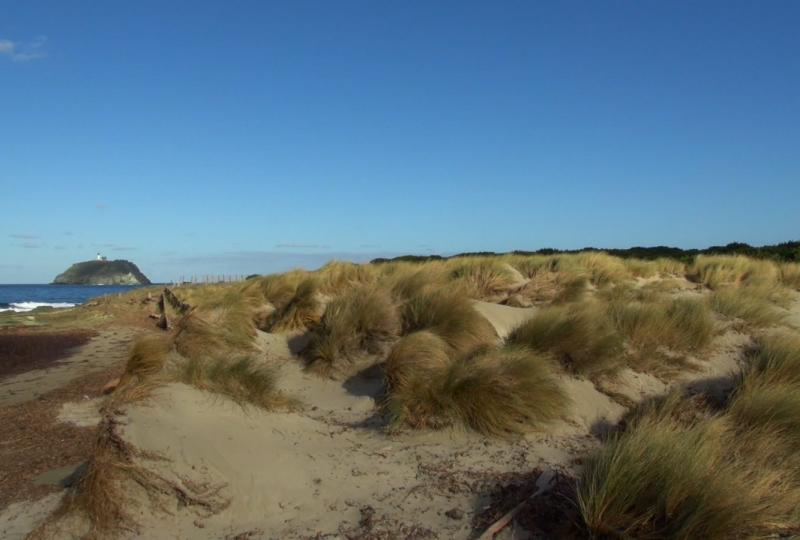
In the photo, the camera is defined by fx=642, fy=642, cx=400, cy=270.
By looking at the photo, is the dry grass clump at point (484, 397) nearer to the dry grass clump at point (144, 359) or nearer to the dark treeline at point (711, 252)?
the dry grass clump at point (144, 359)

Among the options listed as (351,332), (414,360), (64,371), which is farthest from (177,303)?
(414,360)

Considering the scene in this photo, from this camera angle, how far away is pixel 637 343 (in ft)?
28.6

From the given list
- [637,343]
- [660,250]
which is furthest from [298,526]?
[660,250]

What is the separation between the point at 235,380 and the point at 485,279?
7.89 meters

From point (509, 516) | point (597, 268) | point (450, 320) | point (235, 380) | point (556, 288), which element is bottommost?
point (509, 516)

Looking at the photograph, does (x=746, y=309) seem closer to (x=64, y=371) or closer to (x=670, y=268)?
(x=670, y=268)

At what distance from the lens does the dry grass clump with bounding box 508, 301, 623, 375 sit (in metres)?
7.73

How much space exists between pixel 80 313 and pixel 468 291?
1457 cm

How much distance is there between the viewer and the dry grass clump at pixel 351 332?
331 inches

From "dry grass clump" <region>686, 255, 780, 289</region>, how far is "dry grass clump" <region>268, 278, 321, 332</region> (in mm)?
11182

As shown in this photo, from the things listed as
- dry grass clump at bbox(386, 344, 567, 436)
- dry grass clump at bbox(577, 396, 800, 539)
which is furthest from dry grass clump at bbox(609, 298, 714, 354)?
dry grass clump at bbox(577, 396, 800, 539)

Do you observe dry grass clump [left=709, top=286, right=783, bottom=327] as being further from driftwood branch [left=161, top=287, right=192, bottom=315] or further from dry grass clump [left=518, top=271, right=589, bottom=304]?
driftwood branch [left=161, top=287, right=192, bottom=315]

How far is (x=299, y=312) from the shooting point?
10508mm

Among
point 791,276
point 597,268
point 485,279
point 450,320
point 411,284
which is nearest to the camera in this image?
point 450,320
